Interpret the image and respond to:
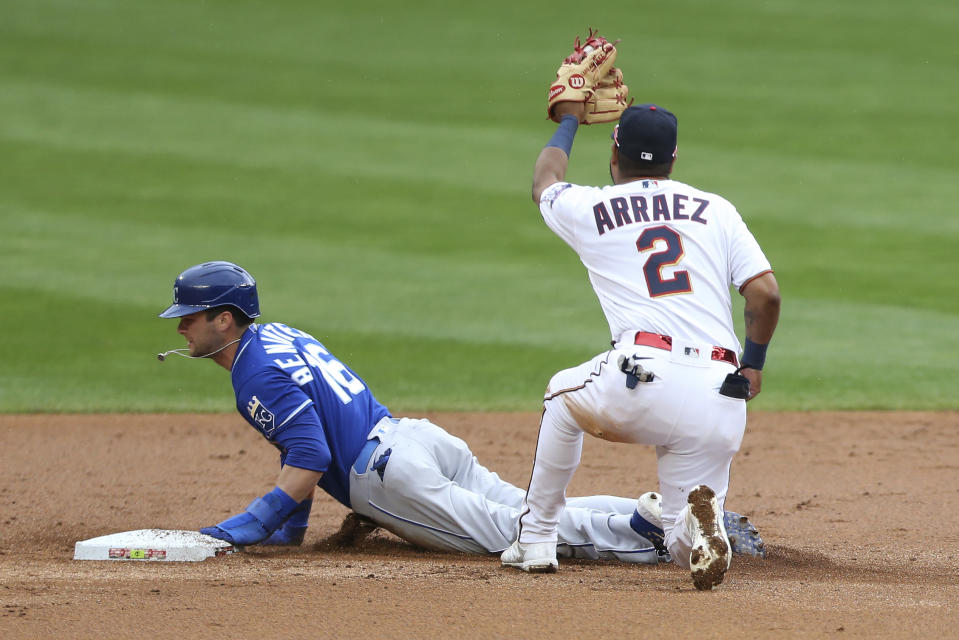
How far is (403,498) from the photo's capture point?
444cm

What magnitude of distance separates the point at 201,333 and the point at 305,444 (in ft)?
1.94

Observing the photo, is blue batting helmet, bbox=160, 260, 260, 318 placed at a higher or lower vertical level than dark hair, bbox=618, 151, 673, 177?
lower

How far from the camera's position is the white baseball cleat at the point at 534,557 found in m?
4.02

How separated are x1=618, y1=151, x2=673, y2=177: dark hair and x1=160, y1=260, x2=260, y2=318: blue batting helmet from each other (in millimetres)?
1478

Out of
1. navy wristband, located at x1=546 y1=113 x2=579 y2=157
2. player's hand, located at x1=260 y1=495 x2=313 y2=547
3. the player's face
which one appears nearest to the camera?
navy wristband, located at x1=546 y1=113 x2=579 y2=157

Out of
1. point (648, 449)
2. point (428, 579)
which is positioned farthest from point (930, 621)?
point (648, 449)

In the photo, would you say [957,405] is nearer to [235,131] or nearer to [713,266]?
[713,266]

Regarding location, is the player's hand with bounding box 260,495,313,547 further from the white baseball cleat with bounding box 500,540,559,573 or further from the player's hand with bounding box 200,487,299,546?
the white baseball cleat with bounding box 500,540,559,573

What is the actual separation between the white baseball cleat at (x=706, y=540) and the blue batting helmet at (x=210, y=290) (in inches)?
71.9

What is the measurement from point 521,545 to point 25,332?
234 inches

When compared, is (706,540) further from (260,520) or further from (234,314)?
(234,314)

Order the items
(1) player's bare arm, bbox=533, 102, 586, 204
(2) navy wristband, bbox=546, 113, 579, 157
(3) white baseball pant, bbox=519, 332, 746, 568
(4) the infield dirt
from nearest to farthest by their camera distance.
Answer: (4) the infield dirt
(3) white baseball pant, bbox=519, 332, 746, 568
(1) player's bare arm, bbox=533, 102, 586, 204
(2) navy wristband, bbox=546, 113, 579, 157

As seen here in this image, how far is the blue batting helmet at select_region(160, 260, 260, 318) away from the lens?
4383mm

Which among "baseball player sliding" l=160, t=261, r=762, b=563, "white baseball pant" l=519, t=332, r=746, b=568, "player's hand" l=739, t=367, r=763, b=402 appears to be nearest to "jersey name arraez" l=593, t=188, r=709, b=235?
"white baseball pant" l=519, t=332, r=746, b=568
